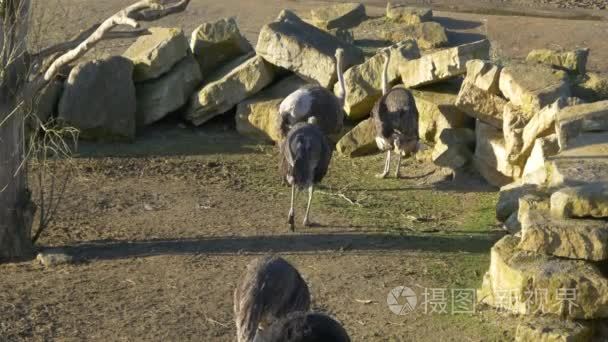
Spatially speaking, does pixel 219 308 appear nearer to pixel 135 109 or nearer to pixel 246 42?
pixel 135 109

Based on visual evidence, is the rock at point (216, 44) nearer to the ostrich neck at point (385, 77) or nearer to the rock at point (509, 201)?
the ostrich neck at point (385, 77)

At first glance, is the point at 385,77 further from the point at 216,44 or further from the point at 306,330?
the point at 306,330

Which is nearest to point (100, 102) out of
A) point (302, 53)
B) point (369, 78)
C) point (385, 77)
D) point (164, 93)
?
point (164, 93)

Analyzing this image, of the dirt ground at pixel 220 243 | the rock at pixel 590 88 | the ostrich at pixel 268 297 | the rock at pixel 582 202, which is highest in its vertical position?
the rock at pixel 590 88

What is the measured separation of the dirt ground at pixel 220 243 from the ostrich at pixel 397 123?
0.29 metres

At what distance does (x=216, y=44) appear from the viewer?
14078 mm

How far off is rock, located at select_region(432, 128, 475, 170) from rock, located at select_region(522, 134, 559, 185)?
51.6 inches

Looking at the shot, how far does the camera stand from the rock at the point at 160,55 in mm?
13469

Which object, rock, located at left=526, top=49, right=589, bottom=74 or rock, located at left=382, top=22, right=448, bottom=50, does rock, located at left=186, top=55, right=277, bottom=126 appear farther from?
rock, located at left=526, top=49, right=589, bottom=74

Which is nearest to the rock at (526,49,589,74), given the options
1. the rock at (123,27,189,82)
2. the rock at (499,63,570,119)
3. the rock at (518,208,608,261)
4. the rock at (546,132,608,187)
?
the rock at (499,63,570,119)

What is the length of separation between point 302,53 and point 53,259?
202 inches

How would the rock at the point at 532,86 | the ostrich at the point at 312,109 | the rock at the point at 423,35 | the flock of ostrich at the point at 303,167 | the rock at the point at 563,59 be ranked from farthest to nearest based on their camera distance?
the rock at the point at 423,35 → the rock at the point at 563,59 → the ostrich at the point at 312,109 → the rock at the point at 532,86 → the flock of ostrich at the point at 303,167

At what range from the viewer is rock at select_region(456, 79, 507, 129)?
38.2 feet

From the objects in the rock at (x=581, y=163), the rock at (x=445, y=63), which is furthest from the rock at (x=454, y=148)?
the rock at (x=581, y=163)
